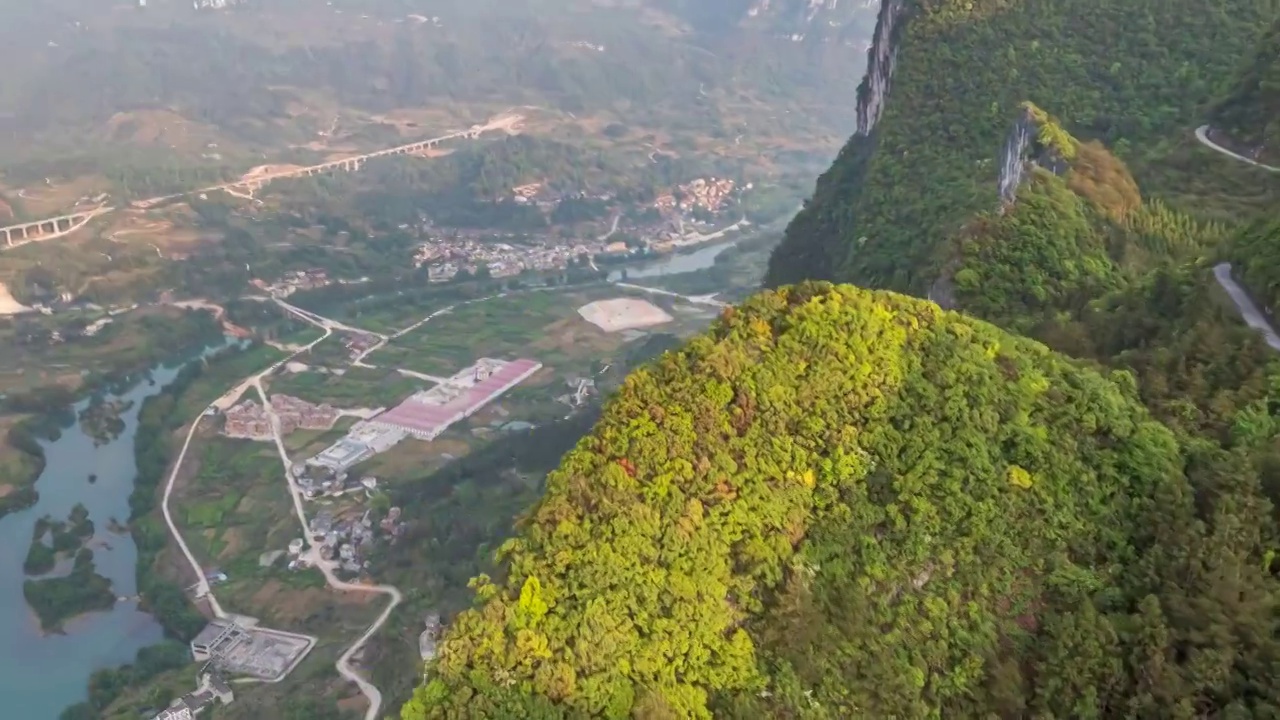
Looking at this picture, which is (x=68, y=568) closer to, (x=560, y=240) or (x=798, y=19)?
(x=560, y=240)

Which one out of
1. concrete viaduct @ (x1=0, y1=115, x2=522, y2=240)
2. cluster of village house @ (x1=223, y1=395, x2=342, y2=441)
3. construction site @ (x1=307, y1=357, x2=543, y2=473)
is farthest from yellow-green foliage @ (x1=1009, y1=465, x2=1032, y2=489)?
concrete viaduct @ (x1=0, y1=115, x2=522, y2=240)

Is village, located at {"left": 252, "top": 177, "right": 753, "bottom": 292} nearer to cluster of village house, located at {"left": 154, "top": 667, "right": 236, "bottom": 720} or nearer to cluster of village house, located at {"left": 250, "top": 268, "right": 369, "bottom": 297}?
cluster of village house, located at {"left": 250, "top": 268, "right": 369, "bottom": 297}

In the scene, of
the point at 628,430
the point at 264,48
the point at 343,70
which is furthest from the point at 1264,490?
the point at 264,48

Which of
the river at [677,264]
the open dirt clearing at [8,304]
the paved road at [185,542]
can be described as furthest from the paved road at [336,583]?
the river at [677,264]

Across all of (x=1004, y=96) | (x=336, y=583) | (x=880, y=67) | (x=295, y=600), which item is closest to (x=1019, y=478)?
(x=1004, y=96)

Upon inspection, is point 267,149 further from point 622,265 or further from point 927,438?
point 927,438

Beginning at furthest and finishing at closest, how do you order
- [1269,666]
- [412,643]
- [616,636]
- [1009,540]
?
[412,643]
[1009,540]
[616,636]
[1269,666]

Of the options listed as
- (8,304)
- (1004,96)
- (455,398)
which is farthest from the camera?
(8,304)

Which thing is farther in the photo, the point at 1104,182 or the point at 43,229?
the point at 43,229
